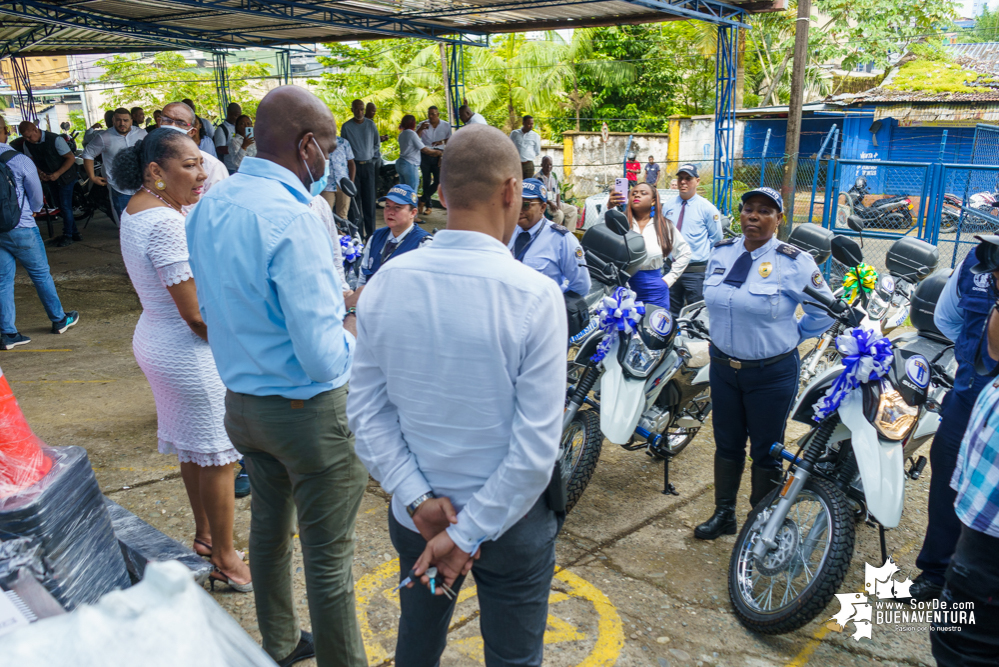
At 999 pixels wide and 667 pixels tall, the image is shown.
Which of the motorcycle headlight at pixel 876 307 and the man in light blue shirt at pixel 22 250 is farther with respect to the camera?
the man in light blue shirt at pixel 22 250

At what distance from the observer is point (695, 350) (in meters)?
4.47

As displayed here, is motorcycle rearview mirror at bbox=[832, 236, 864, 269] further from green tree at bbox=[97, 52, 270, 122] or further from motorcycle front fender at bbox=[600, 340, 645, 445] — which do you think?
green tree at bbox=[97, 52, 270, 122]

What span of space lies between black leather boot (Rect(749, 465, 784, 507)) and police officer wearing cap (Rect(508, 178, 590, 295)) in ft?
5.54

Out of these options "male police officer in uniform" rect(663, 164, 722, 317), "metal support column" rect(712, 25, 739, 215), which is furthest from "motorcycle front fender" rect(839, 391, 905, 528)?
"metal support column" rect(712, 25, 739, 215)

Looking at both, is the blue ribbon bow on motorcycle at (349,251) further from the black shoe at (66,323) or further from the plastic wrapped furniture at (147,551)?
the plastic wrapped furniture at (147,551)

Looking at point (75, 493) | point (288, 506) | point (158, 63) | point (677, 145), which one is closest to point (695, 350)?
point (288, 506)

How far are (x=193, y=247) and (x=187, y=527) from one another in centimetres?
208

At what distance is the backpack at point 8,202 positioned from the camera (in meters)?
6.18

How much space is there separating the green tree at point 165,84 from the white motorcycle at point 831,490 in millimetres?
32896

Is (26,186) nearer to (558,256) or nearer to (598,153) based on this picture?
(558,256)

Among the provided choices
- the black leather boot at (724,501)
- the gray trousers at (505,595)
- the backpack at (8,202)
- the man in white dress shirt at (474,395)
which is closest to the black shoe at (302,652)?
the gray trousers at (505,595)

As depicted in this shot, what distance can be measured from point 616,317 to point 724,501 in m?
1.10

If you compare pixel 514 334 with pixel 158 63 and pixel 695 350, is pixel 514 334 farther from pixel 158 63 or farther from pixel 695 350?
pixel 158 63

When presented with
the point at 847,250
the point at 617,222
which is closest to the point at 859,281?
the point at 847,250
